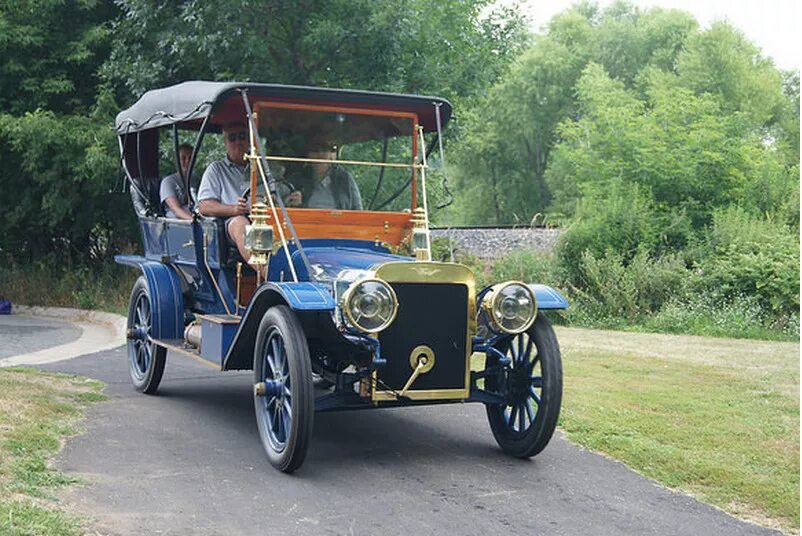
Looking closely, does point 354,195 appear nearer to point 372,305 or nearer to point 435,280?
point 435,280

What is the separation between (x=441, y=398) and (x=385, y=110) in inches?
93.7

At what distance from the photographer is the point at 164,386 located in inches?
365

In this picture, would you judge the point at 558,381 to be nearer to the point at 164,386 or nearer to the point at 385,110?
the point at 385,110

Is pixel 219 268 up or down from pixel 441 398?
up

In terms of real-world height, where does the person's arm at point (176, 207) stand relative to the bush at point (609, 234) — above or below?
above

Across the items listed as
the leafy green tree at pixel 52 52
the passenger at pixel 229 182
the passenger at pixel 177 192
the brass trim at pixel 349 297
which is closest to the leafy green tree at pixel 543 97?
the leafy green tree at pixel 52 52

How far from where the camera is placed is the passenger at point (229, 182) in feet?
25.4

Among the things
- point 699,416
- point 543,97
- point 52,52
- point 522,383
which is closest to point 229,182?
point 522,383

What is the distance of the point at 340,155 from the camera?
7656mm

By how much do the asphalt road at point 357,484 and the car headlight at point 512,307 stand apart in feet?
2.97

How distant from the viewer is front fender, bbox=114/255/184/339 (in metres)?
8.45

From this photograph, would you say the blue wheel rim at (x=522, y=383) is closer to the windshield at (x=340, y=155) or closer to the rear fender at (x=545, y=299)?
the rear fender at (x=545, y=299)

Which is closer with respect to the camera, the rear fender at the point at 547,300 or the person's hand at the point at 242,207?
the rear fender at the point at 547,300

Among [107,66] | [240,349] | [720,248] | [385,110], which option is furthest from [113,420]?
[720,248]
